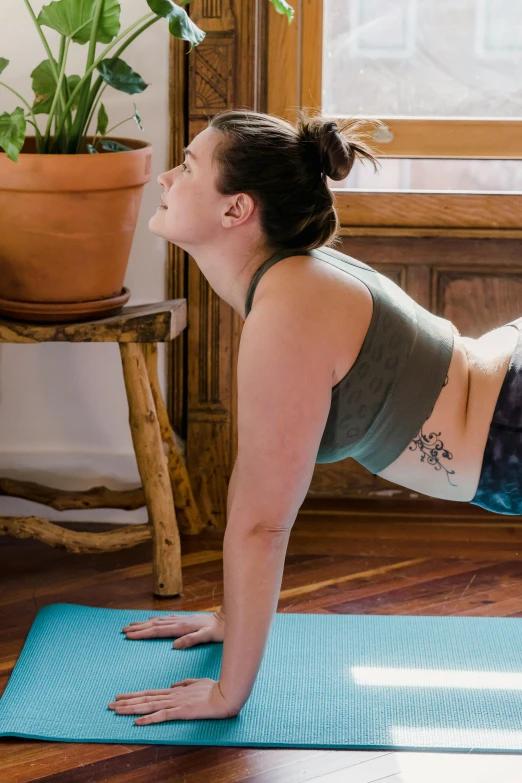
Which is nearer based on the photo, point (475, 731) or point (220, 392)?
point (475, 731)

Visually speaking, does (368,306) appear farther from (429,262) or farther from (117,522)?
(117,522)

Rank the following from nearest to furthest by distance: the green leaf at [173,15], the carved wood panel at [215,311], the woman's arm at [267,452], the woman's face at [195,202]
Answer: the woman's arm at [267,452], the woman's face at [195,202], the green leaf at [173,15], the carved wood panel at [215,311]

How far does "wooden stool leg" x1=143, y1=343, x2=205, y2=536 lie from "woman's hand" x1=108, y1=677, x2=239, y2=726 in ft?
2.62

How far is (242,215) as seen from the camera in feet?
5.16

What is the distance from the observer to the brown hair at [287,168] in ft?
5.03

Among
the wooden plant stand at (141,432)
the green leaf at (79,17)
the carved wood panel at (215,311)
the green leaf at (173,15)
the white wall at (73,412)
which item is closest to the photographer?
the green leaf at (173,15)

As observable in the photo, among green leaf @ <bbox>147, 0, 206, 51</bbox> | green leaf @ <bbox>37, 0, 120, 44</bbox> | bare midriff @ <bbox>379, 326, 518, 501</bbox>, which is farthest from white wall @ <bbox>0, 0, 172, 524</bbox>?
bare midriff @ <bbox>379, 326, 518, 501</bbox>

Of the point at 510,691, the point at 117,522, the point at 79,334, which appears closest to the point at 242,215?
the point at 79,334

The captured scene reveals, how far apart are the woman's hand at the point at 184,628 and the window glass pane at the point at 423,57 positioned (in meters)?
1.31

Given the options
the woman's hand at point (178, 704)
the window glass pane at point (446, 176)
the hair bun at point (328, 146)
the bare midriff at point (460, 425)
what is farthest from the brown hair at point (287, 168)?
the window glass pane at point (446, 176)

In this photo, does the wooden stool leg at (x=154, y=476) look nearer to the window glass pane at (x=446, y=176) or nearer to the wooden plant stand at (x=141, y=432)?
the wooden plant stand at (x=141, y=432)

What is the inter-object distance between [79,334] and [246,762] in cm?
91

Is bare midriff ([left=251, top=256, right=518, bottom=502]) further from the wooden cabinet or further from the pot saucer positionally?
the wooden cabinet

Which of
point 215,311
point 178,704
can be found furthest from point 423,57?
point 178,704
